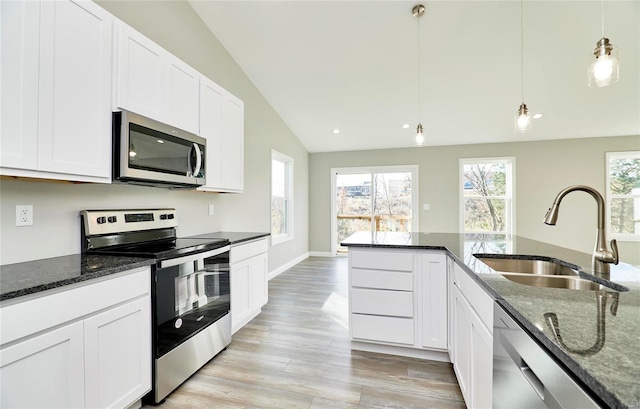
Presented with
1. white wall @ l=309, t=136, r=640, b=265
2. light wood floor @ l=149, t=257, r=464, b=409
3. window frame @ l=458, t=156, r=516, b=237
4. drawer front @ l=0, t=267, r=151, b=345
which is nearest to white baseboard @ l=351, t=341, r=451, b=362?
light wood floor @ l=149, t=257, r=464, b=409

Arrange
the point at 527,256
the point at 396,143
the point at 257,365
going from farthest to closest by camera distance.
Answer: the point at 396,143, the point at 257,365, the point at 527,256

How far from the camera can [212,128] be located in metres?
2.70

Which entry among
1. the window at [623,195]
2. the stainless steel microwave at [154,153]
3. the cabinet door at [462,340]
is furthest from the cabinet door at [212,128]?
the window at [623,195]

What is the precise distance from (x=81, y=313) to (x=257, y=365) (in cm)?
130

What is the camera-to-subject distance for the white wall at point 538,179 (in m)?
5.00

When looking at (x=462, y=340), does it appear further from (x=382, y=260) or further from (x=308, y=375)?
(x=308, y=375)

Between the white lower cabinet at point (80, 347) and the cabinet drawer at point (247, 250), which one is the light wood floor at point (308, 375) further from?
the cabinet drawer at point (247, 250)

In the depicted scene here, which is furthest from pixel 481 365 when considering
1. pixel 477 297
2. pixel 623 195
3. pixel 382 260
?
pixel 623 195

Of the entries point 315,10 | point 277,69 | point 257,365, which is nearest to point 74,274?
point 257,365

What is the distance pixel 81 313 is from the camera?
4.27ft

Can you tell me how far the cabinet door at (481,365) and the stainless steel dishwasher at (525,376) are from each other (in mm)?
102

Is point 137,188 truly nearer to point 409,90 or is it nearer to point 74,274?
point 74,274

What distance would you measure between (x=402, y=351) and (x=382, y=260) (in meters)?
0.79

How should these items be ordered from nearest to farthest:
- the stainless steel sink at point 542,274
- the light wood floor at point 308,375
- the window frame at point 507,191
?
the stainless steel sink at point 542,274 → the light wood floor at point 308,375 → the window frame at point 507,191
